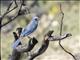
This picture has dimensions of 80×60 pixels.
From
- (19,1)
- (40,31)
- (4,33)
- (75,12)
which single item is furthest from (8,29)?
(19,1)

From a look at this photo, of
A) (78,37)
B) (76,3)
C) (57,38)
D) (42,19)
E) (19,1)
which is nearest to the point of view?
(57,38)

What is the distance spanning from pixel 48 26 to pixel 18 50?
2.97 meters

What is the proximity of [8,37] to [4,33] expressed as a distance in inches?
9.2

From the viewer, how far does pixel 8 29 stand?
4293mm

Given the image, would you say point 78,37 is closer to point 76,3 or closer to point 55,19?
point 55,19

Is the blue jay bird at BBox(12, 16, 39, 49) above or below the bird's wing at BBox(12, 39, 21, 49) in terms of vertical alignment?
above

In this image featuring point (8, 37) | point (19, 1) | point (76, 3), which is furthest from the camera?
point (76, 3)

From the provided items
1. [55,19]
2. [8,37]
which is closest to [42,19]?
[55,19]

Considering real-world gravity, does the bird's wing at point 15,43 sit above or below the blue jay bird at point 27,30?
below

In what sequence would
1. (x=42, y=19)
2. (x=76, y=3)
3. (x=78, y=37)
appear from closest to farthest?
(x=78, y=37) < (x=42, y=19) < (x=76, y=3)

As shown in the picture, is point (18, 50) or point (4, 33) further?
point (4, 33)

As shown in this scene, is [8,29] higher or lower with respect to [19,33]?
lower

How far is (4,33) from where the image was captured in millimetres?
4281

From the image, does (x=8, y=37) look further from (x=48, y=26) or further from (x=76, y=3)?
(x=76, y=3)
